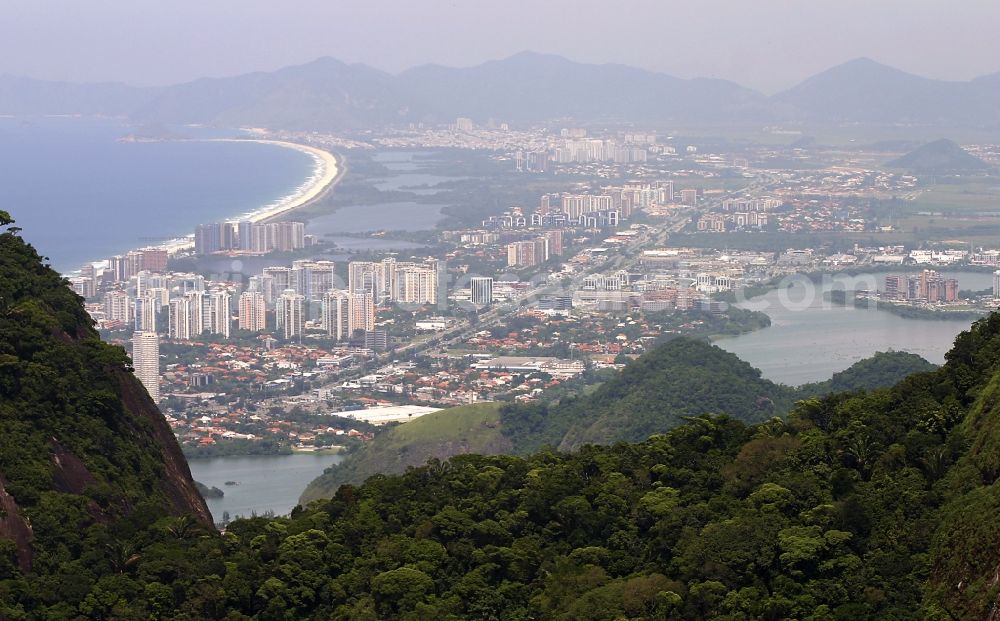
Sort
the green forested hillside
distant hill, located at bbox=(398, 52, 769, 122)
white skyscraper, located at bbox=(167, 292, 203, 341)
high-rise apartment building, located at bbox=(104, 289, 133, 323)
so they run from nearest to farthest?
the green forested hillside < white skyscraper, located at bbox=(167, 292, 203, 341) < high-rise apartment building, located at bbox=(104, 289, 133, 323) < distant hill, located at bbox=(398, 52, 769, 122)

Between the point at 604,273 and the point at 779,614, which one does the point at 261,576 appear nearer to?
the point at 779,614

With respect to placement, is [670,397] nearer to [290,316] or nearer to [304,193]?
[290,316]

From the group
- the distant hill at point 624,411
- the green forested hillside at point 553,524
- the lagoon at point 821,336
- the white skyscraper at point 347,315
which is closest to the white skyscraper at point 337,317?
the white skyscraper at point 347,315

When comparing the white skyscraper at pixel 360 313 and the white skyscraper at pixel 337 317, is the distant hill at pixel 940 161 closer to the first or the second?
the white skyscraper at pixel 360 313

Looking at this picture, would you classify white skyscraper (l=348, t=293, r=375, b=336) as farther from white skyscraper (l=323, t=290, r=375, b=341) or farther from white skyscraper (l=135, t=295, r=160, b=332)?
white skyscraper (l=135, t=295, r=160, b=332)

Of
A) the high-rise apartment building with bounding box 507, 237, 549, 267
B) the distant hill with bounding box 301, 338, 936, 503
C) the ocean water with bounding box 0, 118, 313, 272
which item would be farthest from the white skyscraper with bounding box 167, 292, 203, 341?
the distant hill with bounding box 301, 338, 936, 503

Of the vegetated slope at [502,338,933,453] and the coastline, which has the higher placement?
the coastline

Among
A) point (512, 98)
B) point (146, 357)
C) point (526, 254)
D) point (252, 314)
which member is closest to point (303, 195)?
point (526, 254)

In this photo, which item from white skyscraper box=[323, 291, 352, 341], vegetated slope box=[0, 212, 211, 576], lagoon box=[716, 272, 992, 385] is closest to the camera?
vegetated slope box=[0, 212, 211, 576]
